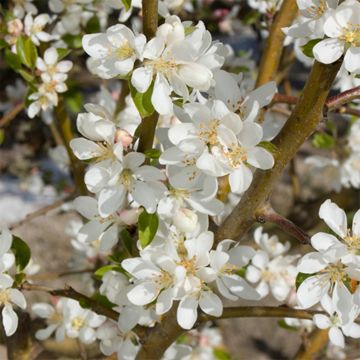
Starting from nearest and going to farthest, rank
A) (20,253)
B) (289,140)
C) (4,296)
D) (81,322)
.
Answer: (289,140), (4,296), (20,253), (81,322)

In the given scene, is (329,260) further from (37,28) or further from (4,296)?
(37,28)

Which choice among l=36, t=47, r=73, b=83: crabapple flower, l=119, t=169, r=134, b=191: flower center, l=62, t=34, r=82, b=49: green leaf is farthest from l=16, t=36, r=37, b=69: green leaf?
l=119, t=169, r=134, b=191: flower center

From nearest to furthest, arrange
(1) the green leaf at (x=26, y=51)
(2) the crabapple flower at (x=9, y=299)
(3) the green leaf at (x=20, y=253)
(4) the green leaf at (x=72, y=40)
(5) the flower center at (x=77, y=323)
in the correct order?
(2) the crabapple flower at (x=9, y=299)
(3) the green leaf at (x=20, y=253)
(1) the green leaf at (x=26, y=51)
(5) the flower center at (x=77, y=323)
(4) the green leaf at (x=72, y=40)

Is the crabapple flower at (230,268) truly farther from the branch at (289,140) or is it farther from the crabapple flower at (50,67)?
the crabapple flower at (50,67)

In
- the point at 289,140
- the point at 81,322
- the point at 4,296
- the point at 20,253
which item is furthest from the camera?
the point at 81,322

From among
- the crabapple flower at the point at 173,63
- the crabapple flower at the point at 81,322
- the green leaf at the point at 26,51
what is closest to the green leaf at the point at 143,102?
the crabapple flower at the point at 173,63

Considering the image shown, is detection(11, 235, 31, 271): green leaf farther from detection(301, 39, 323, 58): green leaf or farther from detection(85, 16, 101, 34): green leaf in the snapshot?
detection(85, 16, 101, 34): green leaf

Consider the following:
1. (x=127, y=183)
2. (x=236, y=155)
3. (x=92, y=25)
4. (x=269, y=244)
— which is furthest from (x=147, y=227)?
(x=92, y=25)
